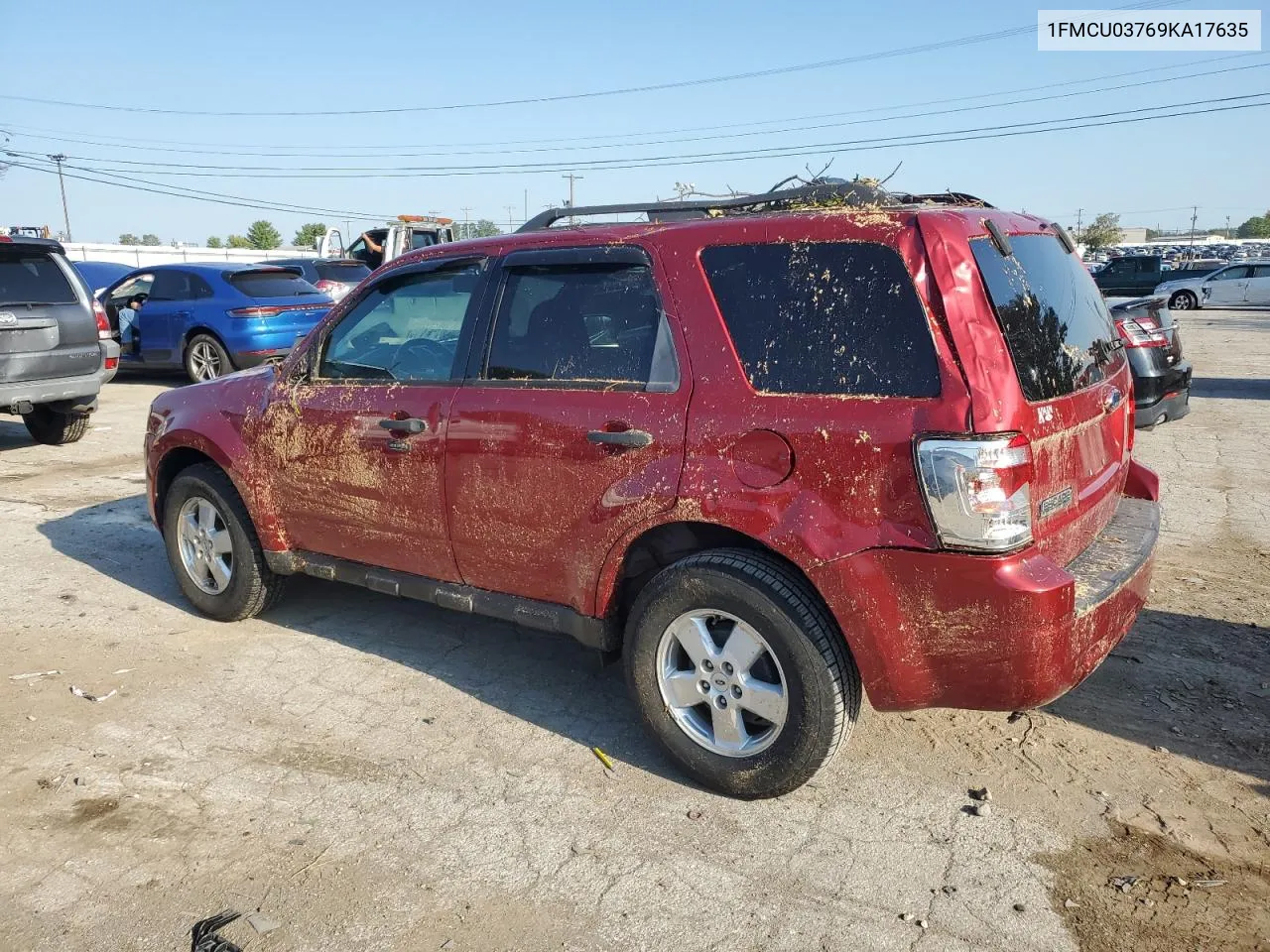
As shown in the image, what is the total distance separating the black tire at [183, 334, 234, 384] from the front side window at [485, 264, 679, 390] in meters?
10.4

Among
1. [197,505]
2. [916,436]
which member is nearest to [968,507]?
[916,436]

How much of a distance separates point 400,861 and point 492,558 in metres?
1.21

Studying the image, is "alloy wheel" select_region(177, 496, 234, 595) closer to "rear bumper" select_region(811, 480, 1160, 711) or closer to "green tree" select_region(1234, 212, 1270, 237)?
"rear bumper" select_region(811, 480, 1160, 711)

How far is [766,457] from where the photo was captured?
3162mm

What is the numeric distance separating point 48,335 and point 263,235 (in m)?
91.2

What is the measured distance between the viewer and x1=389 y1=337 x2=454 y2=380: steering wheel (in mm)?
4070

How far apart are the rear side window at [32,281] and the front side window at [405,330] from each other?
19.3ft

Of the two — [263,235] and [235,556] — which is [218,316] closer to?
[235,556]

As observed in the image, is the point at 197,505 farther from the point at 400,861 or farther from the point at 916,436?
the point at 916,436

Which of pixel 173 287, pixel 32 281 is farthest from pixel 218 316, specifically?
pixel 32 281

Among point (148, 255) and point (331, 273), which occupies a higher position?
point (148, 255)

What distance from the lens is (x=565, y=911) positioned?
285cm

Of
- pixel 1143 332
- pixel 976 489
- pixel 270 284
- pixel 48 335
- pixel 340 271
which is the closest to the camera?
pixel 976 489

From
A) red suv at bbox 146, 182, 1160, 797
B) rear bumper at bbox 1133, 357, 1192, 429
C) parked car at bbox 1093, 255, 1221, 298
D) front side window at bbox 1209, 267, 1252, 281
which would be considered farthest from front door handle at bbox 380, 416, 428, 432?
parked car at bbox 1093, 255, 1221, 298
